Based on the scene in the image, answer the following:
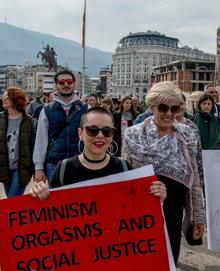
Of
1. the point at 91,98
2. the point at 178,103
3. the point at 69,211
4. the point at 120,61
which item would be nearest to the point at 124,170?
the point at 69,211

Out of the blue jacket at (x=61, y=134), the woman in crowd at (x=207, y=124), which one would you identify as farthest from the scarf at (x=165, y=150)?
the woman in crowd at (x=207, y=124)

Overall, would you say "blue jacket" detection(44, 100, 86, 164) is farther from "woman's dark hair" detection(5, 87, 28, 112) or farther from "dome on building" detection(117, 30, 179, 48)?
"dome on building" detection(117, 30, 179, 48)

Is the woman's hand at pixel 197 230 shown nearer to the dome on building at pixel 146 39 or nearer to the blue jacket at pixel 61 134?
the blue jacket at pixel 61 134

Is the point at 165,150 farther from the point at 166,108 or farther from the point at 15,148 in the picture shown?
the point at 15,148

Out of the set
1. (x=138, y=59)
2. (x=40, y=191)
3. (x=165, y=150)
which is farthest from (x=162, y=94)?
(x=138, y=59)

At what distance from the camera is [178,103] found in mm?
2998

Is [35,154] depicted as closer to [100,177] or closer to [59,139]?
[59,139]

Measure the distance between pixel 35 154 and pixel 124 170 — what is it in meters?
2.23

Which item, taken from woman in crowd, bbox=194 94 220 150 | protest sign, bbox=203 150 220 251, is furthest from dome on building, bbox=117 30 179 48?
protest sign, bbox=203 150 220 251

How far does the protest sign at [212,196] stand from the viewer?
133 inches

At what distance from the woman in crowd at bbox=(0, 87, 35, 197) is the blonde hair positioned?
248cm

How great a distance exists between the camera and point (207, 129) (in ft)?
20.1

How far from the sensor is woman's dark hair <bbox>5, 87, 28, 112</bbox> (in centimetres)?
523

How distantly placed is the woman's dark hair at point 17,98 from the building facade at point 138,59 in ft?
514
